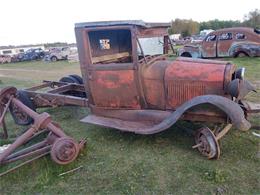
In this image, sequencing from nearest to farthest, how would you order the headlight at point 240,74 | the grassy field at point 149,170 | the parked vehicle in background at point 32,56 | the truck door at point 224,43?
the grassy field at point 149,170
the headlight at point 240,74
the truck door at point 224,43
the parked vehicle in background at point 32,56

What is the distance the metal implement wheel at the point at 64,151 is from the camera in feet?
12.5

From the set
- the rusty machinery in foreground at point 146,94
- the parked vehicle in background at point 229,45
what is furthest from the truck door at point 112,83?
the parked vehicle in background at point 229,45

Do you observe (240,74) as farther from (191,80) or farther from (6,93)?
(6,93)

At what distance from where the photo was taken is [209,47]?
1550cm

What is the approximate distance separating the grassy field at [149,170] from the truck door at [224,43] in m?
11.0

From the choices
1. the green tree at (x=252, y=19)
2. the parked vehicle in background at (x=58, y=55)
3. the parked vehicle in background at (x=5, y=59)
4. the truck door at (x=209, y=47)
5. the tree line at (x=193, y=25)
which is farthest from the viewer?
the tree line at (x=193, y=25)

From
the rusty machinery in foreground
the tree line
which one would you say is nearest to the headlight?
the rusty machinery in foreground

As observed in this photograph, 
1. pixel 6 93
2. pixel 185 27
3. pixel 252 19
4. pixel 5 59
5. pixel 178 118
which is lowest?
pixel 185 27

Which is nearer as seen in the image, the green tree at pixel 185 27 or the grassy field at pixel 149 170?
the grassy field at pixel 149 170

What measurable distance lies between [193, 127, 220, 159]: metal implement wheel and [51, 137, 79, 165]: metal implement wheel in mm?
1679

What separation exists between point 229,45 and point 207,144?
39.8 ft

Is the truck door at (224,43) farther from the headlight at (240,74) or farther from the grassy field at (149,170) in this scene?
the headlight at (240,74)

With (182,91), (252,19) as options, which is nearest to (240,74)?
(182,91)

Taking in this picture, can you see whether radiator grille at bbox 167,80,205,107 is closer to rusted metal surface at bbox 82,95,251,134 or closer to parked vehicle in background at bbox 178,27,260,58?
rusted metal surface at bbox 82,95,251,134
